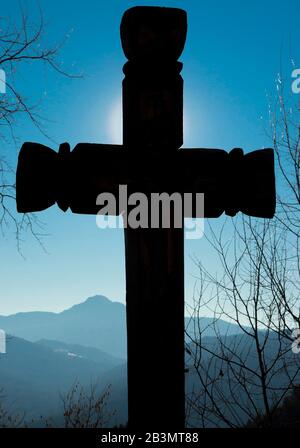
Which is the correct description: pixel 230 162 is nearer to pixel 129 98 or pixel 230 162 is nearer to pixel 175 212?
pixel 175 212

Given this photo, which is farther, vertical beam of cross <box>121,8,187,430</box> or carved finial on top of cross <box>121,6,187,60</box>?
carved finial on top of cross <box>121,6,187,60</box>

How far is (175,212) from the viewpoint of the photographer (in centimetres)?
177

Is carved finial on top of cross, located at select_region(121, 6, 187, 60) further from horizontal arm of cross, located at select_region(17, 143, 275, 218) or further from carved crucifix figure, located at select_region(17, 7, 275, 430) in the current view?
horizontal arm of cross, located at select_region(17, 143, 275, 218)

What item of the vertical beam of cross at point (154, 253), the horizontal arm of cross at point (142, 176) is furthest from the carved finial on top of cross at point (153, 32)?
the horizontal arm of cross at point (142, 176)

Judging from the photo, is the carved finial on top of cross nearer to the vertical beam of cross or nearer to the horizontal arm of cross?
the vertical beam of cross

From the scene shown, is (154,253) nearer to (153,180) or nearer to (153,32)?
(153,180)

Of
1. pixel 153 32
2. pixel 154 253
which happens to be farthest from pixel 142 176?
pixel 153 32

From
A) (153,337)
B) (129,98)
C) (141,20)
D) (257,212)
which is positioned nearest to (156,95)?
(129,98)

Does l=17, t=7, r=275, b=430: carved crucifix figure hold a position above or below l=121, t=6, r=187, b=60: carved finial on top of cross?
below

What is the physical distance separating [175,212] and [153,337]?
501mm

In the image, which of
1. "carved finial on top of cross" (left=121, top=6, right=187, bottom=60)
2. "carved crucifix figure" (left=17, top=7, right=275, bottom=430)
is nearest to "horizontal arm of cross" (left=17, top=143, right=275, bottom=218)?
"carved crucifix figure" (left=17, top=7, right=275, bottom=430)

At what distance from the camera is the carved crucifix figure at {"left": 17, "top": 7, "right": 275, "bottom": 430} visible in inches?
65.1

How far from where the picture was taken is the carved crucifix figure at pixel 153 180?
5.42ft
